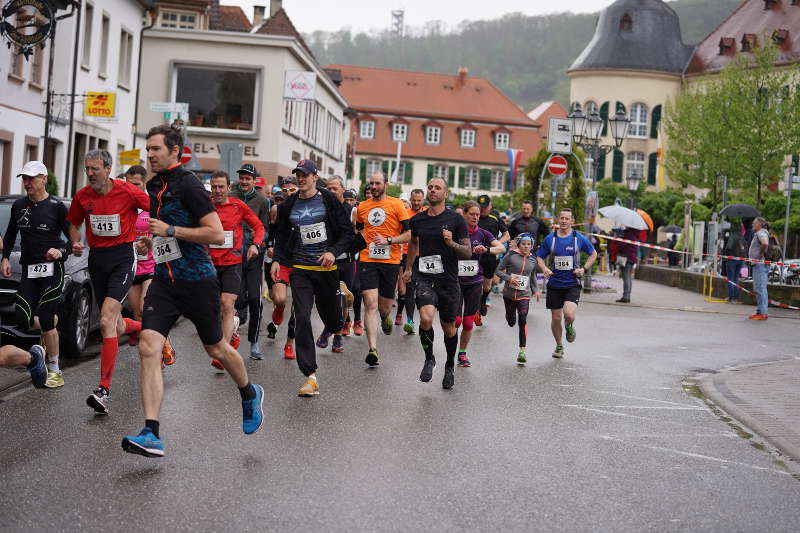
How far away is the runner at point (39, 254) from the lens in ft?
30.2

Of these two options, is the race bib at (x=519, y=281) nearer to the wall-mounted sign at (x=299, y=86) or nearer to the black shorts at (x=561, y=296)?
the black shorts at (x=561, y=296)

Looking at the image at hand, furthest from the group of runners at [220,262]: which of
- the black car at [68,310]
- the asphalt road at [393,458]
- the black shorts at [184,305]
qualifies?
the black car at [68,310]

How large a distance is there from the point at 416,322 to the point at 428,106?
255ft

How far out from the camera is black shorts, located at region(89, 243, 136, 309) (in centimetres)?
882

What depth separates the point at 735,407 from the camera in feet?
33.6

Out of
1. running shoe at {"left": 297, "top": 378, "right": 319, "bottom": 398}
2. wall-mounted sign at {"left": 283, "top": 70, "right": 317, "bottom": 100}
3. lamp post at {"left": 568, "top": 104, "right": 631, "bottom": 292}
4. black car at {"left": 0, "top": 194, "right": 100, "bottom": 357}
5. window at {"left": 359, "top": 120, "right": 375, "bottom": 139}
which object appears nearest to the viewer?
running shoe at {"left": 297, "top": 378, "right": 319, "bottom": 398}

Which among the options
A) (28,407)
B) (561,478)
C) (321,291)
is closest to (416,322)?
(321,291)

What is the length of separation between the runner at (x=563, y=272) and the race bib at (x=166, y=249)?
7082 millimetres

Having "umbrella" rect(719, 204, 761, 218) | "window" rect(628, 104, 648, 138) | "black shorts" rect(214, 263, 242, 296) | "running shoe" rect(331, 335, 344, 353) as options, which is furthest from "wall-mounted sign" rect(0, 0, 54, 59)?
"window" rect(628, 104, 648, 138)

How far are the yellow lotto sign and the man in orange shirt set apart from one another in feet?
50.8

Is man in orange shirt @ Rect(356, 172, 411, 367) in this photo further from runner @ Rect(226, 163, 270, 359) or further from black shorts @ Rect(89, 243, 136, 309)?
black shorts @ Rect(89, 243, 136, 309)

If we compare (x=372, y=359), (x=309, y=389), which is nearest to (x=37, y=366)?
(x=309, y=389)

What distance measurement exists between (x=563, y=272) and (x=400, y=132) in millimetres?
79714

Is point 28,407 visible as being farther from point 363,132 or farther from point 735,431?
point 363,132
